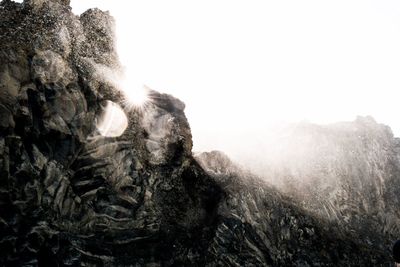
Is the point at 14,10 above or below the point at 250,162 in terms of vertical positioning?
above

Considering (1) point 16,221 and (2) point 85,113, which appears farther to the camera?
(2) point 85,113

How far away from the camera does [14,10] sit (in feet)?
105

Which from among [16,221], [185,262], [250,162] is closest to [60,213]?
[16,221]

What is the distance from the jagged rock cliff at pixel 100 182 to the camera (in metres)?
28.2

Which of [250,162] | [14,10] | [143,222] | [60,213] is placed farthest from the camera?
[250,162]

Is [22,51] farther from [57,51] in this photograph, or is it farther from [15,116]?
[15,116]

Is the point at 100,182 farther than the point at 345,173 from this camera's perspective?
No

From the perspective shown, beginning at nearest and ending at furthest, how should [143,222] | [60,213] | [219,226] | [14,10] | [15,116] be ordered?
[15,116]
[60,213]
[14,10]
[143,222]
[219,226]

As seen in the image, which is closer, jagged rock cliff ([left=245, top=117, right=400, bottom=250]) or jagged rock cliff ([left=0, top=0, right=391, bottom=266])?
jagged rock cliff ([left=0, top=0, right=391, bottom=266])

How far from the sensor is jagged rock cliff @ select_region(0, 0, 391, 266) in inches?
A: 1110

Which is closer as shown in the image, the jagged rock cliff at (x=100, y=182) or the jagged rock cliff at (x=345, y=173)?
the jagged rock cliff at (x=100, y=182)

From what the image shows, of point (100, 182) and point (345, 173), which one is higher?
point (345, 173)

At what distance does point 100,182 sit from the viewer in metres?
32.5

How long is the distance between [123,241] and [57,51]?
15.8m
